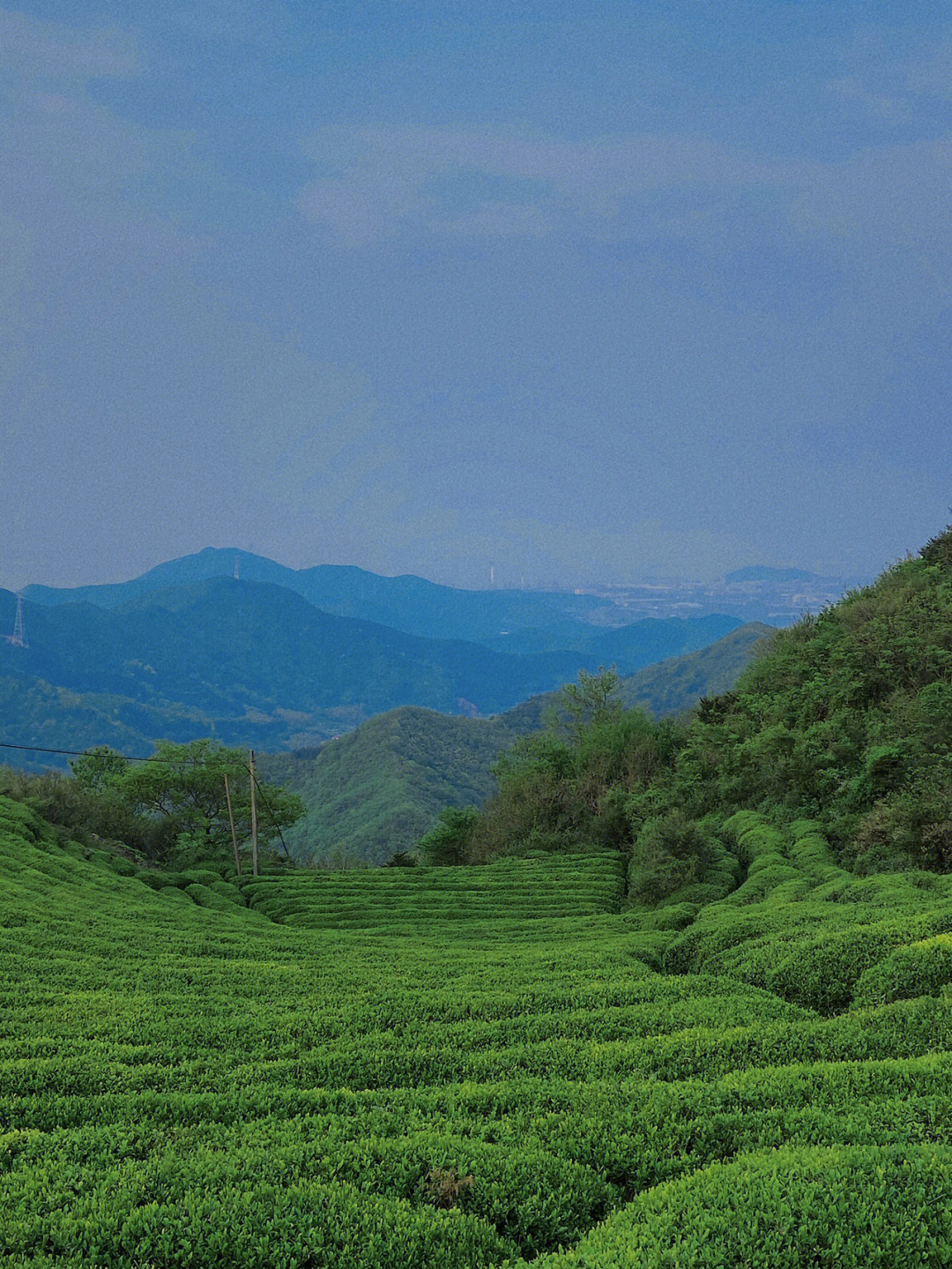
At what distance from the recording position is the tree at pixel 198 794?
188 feet

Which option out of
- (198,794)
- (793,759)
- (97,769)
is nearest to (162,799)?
(198,794)

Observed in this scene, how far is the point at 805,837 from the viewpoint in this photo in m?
27.7

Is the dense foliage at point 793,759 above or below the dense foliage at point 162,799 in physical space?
above

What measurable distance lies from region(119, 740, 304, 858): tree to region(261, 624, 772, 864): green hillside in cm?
5545

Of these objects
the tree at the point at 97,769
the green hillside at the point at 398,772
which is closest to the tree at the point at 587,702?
the tree at the point at 97,769

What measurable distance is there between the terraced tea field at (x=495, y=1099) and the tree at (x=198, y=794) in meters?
39.4

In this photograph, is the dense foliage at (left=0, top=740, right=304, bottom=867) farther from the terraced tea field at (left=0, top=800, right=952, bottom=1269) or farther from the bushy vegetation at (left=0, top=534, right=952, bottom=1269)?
the terraced tea field at (left=0, top=800, right=952, bottom=1269)

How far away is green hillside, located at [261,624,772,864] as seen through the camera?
12632cm

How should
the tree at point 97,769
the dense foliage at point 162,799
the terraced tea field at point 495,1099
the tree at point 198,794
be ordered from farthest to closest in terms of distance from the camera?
the tree at point 97,769, the tree at point 198,794, the dense foliage at point 162,799, the terraced tea field at point 495,1099

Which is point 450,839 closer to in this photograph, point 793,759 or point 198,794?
point 198,794

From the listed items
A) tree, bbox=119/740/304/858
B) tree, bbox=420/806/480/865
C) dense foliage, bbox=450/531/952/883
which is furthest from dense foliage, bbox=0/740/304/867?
dense foliage, bbox=450/531/952/883

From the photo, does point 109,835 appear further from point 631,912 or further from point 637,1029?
point 637,1029

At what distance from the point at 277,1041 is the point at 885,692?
31.5 metres

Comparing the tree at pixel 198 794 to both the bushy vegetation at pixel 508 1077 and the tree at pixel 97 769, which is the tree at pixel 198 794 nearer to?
the tree at pixel 97 769
